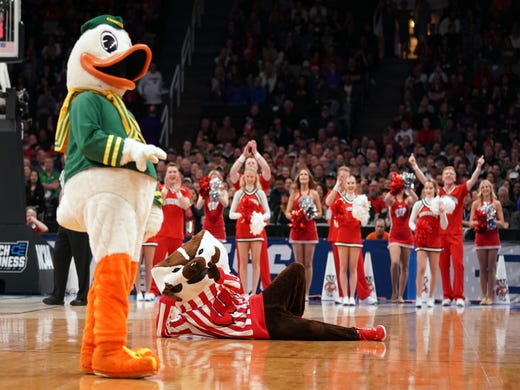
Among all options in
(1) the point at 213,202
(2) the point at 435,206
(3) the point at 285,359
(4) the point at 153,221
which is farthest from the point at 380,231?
(4) the point at 153,221

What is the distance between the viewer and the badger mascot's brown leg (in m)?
7.38

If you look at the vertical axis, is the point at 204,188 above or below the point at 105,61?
below

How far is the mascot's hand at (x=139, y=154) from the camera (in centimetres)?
555

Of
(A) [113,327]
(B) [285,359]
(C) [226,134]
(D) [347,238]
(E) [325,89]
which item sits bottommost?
(B) [285,359]

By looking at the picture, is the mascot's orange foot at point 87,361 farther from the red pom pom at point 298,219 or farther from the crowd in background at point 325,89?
the crowd in background at point 325,89

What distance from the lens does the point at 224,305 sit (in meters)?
7.59

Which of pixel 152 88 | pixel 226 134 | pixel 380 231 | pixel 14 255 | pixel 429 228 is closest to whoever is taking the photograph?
pixel 14 255

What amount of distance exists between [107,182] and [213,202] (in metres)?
7.18

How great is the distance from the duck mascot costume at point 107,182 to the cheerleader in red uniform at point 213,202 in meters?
6.70

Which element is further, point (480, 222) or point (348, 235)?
point (480, 222)

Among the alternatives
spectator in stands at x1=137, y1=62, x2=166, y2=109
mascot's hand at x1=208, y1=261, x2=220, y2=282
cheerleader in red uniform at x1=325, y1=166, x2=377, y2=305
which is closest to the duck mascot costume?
mascot's hand at x1=208, y1=261, x2=220, y2=282

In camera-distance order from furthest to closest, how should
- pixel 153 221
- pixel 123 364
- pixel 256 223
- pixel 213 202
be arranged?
pixel 213 202, pixel 256 223, pixel 153 221, pixel 123 364

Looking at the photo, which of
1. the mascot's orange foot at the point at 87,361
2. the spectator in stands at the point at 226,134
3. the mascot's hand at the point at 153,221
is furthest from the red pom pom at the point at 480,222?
the mascot's orange foot at the point at 87,361

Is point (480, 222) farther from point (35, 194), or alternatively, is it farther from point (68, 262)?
point (35, 194)
